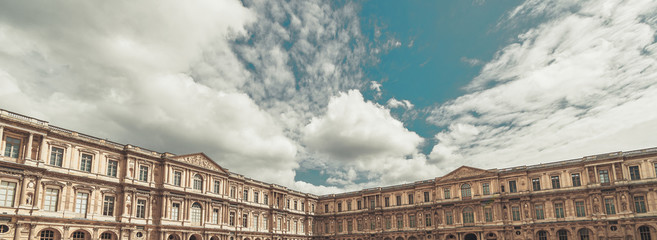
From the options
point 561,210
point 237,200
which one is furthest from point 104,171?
point 561,210

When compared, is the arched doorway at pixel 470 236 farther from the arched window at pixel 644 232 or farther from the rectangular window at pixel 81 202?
the rectangular window at pixel 81 202

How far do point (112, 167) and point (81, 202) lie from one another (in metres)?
4.79

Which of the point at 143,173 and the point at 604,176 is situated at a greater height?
the point at 143,173

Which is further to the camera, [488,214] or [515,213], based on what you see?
[488,214]

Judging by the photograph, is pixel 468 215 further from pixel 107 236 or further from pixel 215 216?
pixel 107 236

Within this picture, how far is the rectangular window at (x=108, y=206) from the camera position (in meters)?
40.4

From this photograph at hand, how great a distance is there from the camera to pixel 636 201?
152 ft

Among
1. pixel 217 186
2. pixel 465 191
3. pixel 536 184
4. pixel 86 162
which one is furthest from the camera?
pixel 465 191

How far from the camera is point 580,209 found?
50.0 metres

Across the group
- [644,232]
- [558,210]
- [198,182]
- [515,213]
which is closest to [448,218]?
[515,213]

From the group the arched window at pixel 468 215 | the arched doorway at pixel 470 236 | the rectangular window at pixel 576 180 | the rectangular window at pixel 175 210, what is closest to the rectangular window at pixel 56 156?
the rectangular window at pixel 175 210

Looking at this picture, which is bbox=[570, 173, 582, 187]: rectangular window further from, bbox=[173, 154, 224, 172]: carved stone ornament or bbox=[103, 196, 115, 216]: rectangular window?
bbox=[103, 196, 115, 216]: rectangular window

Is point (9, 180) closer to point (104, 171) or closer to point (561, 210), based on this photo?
point (104, 171)

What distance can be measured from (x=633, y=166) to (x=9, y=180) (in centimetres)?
6679
